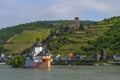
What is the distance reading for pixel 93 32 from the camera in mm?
191250

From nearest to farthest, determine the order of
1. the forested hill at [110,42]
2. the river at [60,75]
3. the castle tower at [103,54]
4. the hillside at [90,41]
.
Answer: the river at [60,75] < the castle tower at [103,54] < the forested hill at [110,42] < the hillside at [90,41]

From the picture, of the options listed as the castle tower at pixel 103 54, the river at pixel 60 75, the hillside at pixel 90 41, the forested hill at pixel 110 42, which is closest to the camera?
the river at pixel 60 75

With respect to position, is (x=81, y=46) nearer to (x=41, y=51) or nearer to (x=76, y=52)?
(x=76, y=52)

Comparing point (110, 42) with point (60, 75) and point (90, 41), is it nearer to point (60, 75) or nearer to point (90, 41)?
point (90, 41)

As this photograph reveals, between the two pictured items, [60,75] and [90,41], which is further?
[90,41]

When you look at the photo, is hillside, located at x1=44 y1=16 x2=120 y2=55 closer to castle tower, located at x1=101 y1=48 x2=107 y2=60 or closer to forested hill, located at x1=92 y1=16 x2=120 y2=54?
forested hill, located at x1=92 y1=16 x2=120 y2=54

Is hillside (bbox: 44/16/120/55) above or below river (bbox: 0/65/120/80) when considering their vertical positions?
above

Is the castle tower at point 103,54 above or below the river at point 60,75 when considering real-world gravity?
above

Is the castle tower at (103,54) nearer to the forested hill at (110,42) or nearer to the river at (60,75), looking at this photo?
the forested hill at (110,42)

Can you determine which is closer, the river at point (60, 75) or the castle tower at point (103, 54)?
the river at point (60, 75)

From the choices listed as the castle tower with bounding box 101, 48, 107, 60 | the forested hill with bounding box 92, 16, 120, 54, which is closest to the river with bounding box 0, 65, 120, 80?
the castle tower with bounding box 101, 48, 107, 60

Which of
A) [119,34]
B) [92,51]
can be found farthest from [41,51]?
[119,34]

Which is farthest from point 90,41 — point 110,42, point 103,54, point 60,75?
point 60,75

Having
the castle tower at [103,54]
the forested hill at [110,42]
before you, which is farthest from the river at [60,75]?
the forested hill at [110,42]
